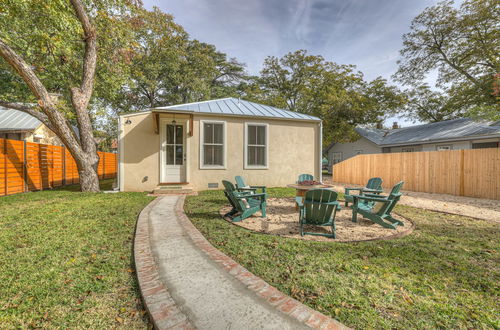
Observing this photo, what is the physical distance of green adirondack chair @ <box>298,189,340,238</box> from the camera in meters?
3.82

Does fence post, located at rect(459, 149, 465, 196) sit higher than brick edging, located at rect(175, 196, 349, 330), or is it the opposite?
fence post, located at rect(459, 149, 465, 196)

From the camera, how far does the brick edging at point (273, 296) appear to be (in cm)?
169

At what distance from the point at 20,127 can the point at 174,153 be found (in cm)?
1400

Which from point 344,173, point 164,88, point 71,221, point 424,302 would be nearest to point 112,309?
point 424,302

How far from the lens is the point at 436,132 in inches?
597

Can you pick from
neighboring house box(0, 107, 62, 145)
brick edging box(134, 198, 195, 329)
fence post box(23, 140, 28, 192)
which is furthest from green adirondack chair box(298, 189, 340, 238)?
neighboring house box(0, 107, 62, 145)

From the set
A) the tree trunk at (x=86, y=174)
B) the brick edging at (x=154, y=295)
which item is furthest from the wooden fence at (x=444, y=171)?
the tree trunk at (x=86, y=174)

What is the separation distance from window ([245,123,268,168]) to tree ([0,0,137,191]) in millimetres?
6557

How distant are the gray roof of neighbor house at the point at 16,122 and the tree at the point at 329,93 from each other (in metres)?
17.8

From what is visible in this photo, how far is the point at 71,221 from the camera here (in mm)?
4410

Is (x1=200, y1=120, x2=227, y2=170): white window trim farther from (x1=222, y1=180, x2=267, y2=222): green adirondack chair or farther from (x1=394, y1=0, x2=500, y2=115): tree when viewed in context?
(x1=394, y1=0, x2=500, y2=115): tree

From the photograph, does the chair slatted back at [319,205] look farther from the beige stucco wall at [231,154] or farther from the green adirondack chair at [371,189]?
the beige stucco wall at [231,154]

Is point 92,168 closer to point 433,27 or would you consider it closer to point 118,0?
point 118,0

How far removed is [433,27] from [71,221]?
24309mm
